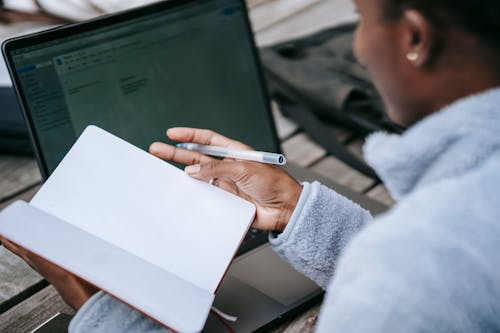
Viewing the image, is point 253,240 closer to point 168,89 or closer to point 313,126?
point 168,89

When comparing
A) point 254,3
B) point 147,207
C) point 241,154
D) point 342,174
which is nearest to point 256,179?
point 241,154

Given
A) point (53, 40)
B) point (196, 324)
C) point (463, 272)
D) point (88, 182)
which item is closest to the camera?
point (463, 272)

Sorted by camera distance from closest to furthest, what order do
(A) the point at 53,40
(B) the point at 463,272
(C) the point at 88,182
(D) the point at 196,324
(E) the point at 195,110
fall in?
1. (B) the point at 463,272
2. (D) the point at 196,324
3. (C) the point at 88,182
4. (A) the point at 53,40
5. (E) the point at 195,110

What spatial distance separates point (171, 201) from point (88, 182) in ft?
0.36

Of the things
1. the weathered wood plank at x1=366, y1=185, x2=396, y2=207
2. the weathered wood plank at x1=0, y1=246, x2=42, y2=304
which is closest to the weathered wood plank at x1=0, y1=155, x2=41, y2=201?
the weathered wood plank at x1=0, y1=246, x2=42, y2=304

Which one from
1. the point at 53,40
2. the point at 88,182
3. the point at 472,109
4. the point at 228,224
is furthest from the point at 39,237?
the point at 472,109

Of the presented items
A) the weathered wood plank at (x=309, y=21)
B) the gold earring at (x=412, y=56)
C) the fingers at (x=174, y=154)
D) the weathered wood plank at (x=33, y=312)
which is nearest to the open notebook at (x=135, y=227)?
the fingers at (x=174, y=154)

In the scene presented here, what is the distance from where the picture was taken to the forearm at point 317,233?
78 cm

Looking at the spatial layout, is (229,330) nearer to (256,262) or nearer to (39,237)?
(256,262)

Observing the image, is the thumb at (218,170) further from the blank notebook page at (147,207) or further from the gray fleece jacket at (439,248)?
the gray fleece jacket at (439,248)

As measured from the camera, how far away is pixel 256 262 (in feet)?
2.93

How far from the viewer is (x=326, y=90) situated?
1.34 metres

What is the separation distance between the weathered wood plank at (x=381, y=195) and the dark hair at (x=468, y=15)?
66 cm

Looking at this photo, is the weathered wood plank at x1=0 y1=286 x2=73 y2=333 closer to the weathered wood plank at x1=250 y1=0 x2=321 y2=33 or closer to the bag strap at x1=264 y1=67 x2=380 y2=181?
the bag strap at x1=264 y1=67 x2=380 y2=181
